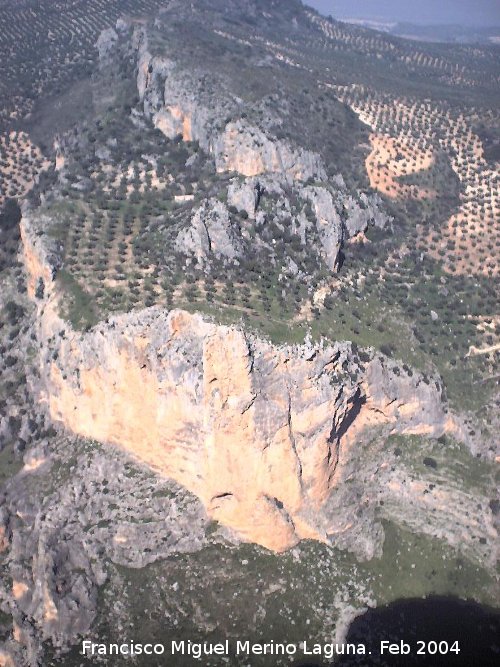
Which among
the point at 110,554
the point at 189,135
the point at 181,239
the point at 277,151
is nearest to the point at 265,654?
the point at 110,554

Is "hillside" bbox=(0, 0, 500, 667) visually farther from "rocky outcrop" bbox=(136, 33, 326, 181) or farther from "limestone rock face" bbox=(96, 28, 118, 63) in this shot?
"limestone rock face" bbox=(96, 28, 118, 63)

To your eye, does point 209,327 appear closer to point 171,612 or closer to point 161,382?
point 161,382

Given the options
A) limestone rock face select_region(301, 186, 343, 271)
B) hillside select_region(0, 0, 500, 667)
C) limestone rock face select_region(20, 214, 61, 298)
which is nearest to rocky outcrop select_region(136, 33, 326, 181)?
hillside select_region(0, 0, 500, 667)

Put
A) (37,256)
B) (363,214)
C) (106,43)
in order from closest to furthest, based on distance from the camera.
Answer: (37,256)
(363,214)
(106,43)

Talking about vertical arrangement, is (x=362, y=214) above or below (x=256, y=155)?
below

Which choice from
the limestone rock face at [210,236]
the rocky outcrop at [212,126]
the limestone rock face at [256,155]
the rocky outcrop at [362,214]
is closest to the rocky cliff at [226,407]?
the limestone rock face at [210,236]

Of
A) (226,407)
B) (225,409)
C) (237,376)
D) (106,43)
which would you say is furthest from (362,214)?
(106,43)

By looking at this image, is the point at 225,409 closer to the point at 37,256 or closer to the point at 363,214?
the point at 37,256
